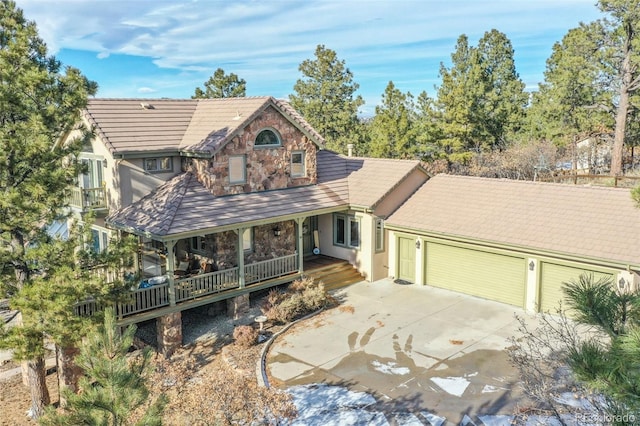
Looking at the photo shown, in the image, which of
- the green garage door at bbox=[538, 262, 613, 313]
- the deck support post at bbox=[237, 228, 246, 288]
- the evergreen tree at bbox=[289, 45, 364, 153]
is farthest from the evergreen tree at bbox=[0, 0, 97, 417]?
the evergreen tree at bbox=[289, 45, 364, 153]

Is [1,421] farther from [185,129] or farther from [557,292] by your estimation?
[557,292]

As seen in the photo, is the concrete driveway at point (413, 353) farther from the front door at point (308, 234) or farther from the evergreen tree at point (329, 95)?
the evergreen tree at point (329, 95)

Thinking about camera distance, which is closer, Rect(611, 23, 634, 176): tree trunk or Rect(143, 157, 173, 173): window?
Rect(143, 157, 173, 173): window

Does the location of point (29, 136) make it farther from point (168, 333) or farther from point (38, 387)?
point (168, 333)

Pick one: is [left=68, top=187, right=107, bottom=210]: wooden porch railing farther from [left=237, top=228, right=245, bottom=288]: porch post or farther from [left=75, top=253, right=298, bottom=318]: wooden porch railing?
[left=237, top=228, right=245, bottom=288]: porch post

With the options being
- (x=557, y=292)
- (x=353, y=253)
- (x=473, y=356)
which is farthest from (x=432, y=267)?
(x=473, y=356)
